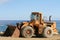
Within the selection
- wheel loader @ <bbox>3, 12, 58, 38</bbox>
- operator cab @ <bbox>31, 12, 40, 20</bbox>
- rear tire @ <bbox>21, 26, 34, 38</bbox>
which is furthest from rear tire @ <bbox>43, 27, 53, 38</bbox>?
operator cab @ <bbox>31, 12, 40, 20</bbox>

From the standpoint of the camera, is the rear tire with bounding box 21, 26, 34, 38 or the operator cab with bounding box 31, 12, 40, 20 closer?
the rear tire with bounding box 21, 26, 34, 38

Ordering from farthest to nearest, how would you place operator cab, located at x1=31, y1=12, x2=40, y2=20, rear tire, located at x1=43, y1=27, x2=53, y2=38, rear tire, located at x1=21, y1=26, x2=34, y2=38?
operator cab, located at x1=31, y1=12, x2=40, y2=20 < rear tire, located at x1=43, y1=27, x2=53, y2=38 < rear tire, located at x1=21, y1=26, x2=34, y2=38

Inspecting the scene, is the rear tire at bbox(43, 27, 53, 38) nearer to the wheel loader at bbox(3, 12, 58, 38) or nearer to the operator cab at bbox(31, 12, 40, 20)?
the wheel loader at bbox(3, 12, 58, 38)

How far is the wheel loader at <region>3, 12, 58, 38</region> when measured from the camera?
25797 mm

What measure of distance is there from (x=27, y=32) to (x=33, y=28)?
0.98m

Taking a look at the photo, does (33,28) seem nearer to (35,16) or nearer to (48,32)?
(35,16)

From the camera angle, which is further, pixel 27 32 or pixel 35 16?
pixel 35 16

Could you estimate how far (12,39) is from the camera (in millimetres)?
23375

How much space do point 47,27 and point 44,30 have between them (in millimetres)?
597

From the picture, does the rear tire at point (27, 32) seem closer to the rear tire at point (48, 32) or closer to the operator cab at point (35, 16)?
the rear tire at point (48, 32)

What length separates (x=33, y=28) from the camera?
26.6 meters

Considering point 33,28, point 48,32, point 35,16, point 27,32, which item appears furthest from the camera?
point 35,16

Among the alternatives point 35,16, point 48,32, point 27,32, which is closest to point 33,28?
point 27,32

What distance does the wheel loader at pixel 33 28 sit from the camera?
25.8 m
